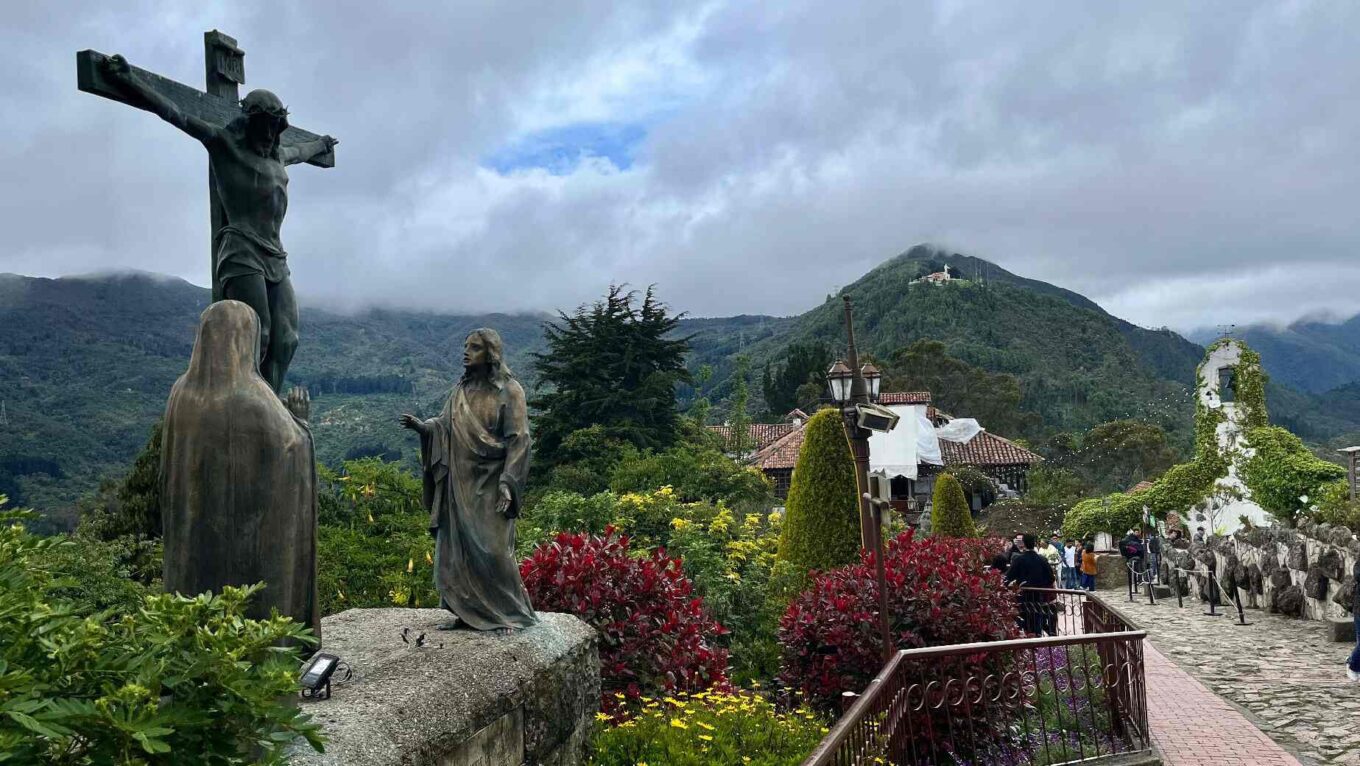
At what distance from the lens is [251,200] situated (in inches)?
196

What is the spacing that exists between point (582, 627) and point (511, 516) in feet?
3.36

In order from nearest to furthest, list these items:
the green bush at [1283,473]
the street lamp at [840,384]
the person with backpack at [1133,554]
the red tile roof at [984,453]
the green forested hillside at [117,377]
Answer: the street lamp at [840,384], the person with backpack at [1133,554], the green bush at [1283,473], the red tile roof at [984,453], the green forested hillside at [117,377]

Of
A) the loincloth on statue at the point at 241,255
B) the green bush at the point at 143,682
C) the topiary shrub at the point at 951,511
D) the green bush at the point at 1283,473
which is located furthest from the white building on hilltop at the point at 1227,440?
the green bush at the point at 143,682

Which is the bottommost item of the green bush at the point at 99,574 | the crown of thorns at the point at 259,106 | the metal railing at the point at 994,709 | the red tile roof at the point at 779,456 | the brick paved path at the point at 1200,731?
the brick paved path at the point at 1200,731

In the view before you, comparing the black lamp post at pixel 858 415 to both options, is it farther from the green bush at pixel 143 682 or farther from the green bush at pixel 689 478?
the green bush at pixel 689 478

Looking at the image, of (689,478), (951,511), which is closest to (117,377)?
(689,478)

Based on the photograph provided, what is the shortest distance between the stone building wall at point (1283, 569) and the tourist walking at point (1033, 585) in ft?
12.0

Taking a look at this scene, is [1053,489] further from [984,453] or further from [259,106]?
[259,106]

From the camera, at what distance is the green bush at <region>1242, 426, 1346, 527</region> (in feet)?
76.8

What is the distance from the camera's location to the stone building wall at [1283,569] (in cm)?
1411

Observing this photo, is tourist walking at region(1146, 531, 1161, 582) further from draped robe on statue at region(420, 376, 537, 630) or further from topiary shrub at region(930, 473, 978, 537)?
draped robe on statue at region(420, 376, 537, 630)

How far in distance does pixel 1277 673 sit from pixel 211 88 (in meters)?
11.8

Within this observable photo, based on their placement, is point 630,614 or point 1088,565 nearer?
point 630,614

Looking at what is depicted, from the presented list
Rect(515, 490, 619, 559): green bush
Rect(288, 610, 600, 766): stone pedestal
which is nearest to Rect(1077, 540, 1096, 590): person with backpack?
Rect(515, 490, 619, 559): green bush
